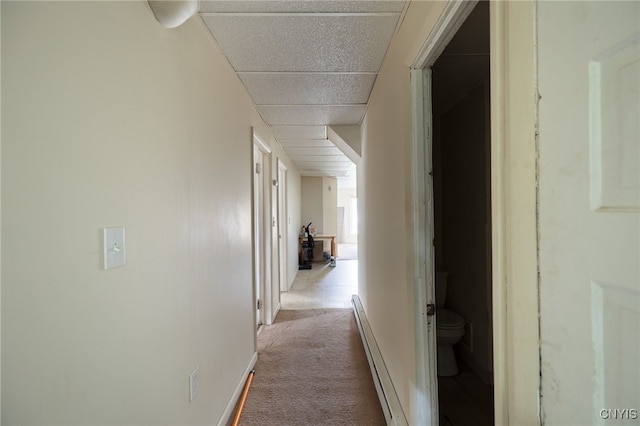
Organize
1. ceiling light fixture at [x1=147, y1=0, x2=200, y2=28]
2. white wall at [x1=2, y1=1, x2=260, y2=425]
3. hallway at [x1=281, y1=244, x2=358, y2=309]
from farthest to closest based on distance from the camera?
1. hallway at [x1=281, y1=244, x2=358, y2=309]
2. ceiling light fixture at [x1=147, y1=0, x2=200, y2=28]
3. white wall at [x1=2, y1=1, x2=260, y2=425]

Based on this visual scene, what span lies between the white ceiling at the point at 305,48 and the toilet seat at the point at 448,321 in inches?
76.9

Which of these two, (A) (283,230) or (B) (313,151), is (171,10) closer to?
(B) (313,151)

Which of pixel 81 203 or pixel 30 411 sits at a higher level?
pixel 81 203

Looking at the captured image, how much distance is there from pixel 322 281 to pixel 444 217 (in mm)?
3055

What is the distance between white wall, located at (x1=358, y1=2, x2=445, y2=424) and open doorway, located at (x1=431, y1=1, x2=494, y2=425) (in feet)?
1.31

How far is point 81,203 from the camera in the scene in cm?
68

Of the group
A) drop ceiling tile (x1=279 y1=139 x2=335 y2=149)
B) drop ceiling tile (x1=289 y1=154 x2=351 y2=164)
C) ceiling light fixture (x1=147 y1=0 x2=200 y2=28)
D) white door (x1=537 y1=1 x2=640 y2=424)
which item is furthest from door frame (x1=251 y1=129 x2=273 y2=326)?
white door (x1=537 y1=1 x2=640 y2=424)

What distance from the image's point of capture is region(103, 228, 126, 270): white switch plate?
0.75 meters

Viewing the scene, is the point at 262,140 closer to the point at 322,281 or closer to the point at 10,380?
the point at 10,380

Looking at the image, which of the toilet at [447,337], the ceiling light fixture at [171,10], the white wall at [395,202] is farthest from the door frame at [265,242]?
the ceiling light fixture at [171,10]

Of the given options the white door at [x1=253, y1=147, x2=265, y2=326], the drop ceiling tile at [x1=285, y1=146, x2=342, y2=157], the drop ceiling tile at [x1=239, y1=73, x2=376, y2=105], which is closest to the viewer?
the drop ceiling tile at [x1=239, y1=73, x2=376, y2=105]

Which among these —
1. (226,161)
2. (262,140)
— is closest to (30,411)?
(226,161)

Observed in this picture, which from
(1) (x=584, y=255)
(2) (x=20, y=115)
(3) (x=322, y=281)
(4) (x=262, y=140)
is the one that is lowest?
(3) (x=322, y=281)

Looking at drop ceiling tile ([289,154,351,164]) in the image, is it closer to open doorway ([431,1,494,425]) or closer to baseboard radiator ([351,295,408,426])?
open doorway ([431,1,494,425])
